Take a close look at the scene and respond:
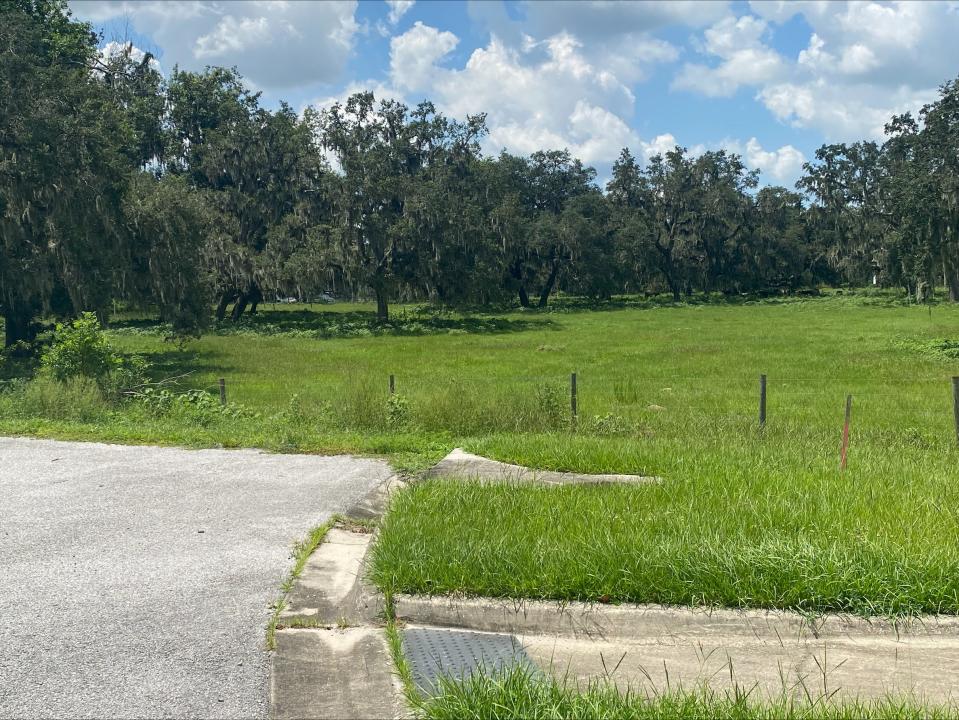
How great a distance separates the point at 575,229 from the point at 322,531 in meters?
59.0

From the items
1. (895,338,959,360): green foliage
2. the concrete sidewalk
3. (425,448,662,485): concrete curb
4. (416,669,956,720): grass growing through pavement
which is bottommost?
(895,338,959,360): green foliage

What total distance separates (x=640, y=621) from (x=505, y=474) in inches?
133

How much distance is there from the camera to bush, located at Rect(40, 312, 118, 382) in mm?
14117

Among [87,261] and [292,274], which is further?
[292,274]

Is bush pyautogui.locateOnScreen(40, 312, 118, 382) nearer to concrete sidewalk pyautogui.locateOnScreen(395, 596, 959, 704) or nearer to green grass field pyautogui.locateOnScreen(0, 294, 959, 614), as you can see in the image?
green grass field pyautogui.locateOnScreen(0, 294, 959, 614)

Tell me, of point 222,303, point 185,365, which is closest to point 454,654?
point 185,365

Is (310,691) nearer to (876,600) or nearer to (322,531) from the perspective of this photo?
(322,531)

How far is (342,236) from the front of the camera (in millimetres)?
42469

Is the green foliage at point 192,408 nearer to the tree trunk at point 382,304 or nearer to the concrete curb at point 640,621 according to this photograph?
the concrete curb at point 640,621

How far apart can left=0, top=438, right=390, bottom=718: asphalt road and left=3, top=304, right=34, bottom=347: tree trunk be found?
1804 centimetres

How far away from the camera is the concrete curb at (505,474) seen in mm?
7488

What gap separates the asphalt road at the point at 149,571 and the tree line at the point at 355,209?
15404mm

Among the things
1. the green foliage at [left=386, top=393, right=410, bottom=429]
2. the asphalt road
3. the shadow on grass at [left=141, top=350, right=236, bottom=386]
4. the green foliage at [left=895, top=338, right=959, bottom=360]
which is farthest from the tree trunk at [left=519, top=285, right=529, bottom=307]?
the asphalt road

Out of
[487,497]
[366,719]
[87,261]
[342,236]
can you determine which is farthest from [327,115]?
[366,719]
